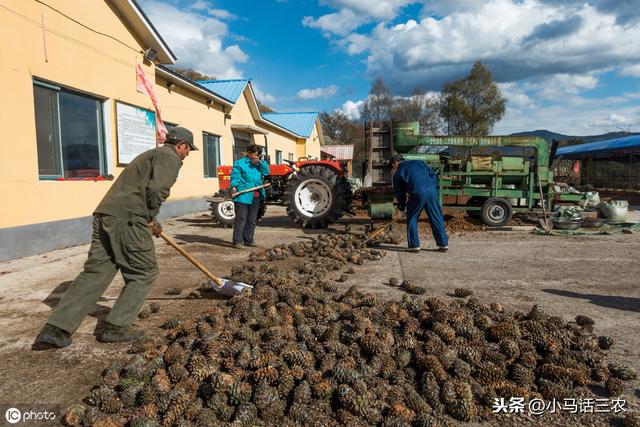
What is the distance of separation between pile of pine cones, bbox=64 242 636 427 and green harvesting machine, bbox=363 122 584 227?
220 inches

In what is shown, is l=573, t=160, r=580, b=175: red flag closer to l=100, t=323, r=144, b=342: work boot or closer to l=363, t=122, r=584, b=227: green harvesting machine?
l=363, t=122, r=584, b=227: green harvesting machine

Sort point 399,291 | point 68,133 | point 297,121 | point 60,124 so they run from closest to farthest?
point 399,291 < point 60,124 < point 68,133 < point 297,121

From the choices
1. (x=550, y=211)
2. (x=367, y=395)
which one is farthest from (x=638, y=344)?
(x=550, y=211)

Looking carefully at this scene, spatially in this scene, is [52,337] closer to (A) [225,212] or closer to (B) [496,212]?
(A) [225,212]

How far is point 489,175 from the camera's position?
9336 mm

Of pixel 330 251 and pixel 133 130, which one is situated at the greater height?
pixel 133 130

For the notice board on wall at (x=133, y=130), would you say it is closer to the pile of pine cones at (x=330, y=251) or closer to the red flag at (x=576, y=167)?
the pile of pine cones at (x=330, y=251)

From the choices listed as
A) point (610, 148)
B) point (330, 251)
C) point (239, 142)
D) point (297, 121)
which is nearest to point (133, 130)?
point (330, 251)

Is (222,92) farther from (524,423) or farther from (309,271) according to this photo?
(524,423)

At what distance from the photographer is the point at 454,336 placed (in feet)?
10.5

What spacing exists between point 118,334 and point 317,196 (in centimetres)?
621

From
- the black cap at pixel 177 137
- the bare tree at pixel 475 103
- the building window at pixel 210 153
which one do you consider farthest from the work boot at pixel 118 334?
the bare tree at pixel 475 103

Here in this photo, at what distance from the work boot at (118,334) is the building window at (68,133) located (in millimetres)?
4757

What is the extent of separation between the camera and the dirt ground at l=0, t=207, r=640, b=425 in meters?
2.89
